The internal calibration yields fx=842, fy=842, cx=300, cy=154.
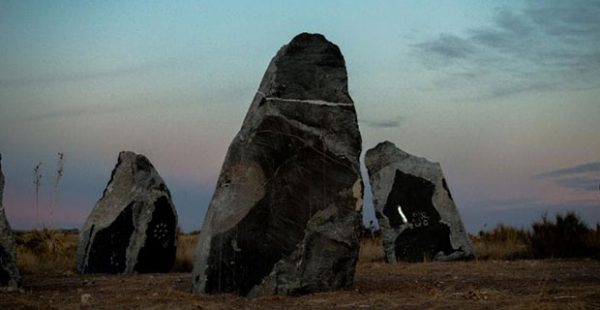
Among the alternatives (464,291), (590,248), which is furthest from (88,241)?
(590,248)

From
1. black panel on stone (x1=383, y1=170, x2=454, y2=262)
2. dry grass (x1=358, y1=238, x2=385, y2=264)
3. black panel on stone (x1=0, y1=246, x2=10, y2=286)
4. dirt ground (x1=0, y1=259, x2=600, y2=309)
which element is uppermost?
black panel on stone (x1=383, y1=170, x2=454, y2=262)

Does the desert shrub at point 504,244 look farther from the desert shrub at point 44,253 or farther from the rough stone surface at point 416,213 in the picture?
the desert shrub at point 44,253

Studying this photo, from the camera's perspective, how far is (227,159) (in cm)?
761

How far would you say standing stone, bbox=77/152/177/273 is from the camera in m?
11.3

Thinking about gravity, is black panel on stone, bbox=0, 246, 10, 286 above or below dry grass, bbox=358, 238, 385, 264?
below

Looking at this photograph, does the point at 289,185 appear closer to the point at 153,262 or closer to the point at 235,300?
the point at 235,300

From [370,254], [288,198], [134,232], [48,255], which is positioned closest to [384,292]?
[288,198]

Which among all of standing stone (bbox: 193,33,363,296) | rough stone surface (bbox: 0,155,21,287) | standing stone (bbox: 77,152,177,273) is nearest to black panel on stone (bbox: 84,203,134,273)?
standing stone (bbox: 77,152,177,273)

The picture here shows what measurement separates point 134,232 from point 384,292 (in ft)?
16.6

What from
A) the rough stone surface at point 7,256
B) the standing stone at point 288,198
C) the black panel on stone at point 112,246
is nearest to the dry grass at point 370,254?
the black panel on stone at point 112,246

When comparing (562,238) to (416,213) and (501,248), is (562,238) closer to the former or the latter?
(501,248)

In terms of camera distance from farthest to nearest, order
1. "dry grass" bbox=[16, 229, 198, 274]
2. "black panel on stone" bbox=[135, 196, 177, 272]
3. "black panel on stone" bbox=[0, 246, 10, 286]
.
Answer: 1. "dry grass" bbox=[16, 229, 198, 274]
2. "black panel on stone" bbox=[135, 196, 177, 272]
3. "black panel on stone" bbox=[0, 246, 10, 286]

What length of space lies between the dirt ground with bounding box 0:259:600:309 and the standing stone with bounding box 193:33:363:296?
24 cm

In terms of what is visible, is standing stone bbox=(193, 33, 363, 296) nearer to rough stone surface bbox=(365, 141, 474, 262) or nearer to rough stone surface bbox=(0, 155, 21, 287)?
rough stone surface bbox=(0, 155, 21, 287)
